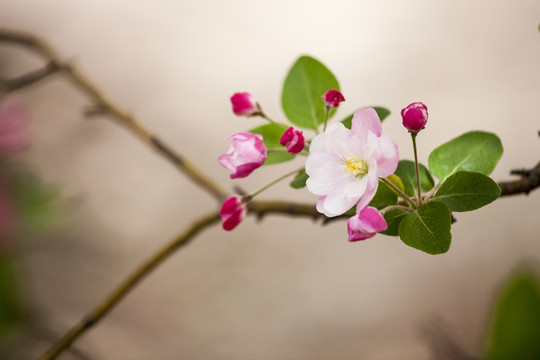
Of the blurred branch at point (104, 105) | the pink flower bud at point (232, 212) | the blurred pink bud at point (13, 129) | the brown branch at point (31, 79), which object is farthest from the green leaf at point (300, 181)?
the blurred pink bud at point (13, 129)

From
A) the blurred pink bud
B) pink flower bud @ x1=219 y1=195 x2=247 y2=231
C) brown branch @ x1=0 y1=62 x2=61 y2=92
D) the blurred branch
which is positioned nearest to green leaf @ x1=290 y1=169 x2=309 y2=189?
pink flower bud @ x1=219 y1=195 x2=247 y2=231

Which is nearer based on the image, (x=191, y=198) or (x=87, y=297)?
(x=87, y=297)

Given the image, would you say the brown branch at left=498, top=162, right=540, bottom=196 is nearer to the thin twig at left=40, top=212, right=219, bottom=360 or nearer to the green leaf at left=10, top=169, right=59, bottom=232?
the thin twig at left=40, top=212, right=219, bottom=360

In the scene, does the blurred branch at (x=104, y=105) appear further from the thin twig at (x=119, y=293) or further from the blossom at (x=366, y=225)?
the blossom at (x=366, y=225)

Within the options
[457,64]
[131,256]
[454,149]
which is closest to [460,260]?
[457,64]

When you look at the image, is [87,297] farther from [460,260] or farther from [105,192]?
[460,260]

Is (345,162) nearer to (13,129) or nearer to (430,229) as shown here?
(430,229)

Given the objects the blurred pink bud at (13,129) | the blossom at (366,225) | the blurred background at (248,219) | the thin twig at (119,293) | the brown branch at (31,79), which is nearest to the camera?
the blossom at (366,225)
